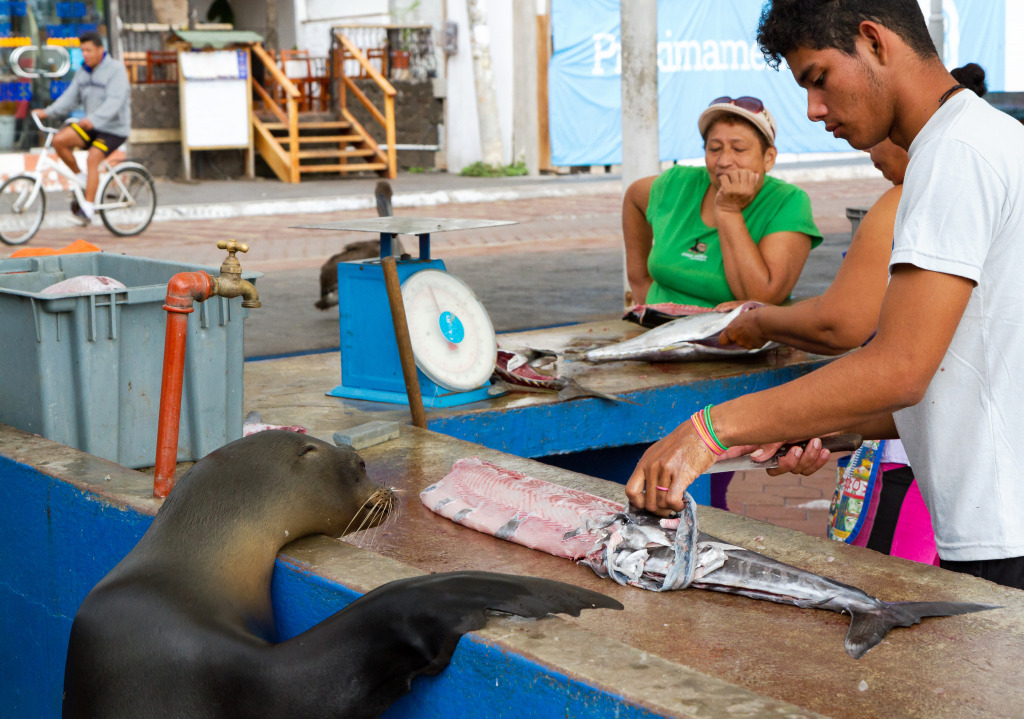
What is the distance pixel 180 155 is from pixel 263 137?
1.37 metres

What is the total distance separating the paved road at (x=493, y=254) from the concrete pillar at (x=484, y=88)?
3.22m

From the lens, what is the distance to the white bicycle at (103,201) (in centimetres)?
1159

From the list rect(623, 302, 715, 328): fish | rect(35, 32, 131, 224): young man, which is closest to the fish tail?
rect(623, 302, 715, 328): fish

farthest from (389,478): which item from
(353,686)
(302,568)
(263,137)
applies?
(263,137)

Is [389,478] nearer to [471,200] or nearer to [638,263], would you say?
[638,263]

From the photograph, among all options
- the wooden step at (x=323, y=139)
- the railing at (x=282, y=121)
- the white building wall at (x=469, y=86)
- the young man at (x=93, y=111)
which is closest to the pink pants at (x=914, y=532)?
the young man at (x=93, y=111)

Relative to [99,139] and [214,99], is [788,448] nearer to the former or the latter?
[99,139]

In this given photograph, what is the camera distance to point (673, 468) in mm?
2080

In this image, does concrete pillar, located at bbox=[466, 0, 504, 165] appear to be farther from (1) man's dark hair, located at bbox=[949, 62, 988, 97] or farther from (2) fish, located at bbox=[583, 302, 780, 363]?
(1) man's dark hair, located at bbox=[949, 62, 988, 97]

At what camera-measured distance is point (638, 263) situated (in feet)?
16.9

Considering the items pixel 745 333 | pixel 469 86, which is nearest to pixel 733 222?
pixel 745 333

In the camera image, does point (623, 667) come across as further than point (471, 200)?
No

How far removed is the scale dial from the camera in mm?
3678

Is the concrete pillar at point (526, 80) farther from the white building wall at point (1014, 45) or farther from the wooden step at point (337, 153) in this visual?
the white building wall at point (1014, 45)
